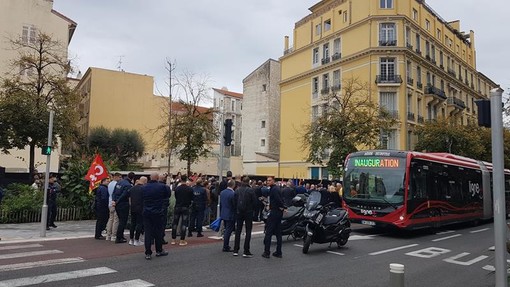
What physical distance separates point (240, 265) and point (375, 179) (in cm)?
739

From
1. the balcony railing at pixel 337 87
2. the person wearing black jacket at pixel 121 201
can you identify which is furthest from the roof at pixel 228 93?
the person wearing black jacket at pixel 121 201

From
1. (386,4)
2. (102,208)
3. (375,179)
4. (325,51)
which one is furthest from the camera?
(325,51)

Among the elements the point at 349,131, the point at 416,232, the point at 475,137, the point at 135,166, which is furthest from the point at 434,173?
the point at 135,166

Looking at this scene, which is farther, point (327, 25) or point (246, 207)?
point (327, 25)

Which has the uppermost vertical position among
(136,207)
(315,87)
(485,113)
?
(315,87)

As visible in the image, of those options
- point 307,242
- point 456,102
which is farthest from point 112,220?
point 456,102

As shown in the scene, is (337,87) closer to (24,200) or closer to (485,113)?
(24,200)

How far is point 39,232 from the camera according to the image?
13.8 metres

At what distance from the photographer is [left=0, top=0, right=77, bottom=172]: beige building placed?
114 feet

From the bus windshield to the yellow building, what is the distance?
21.0 meters

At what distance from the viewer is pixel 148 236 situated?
9844mm

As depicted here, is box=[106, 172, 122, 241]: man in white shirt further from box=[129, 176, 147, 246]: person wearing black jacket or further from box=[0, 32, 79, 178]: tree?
box=[0, 32, 79, 178]: tree

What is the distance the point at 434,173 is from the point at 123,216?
11340mm

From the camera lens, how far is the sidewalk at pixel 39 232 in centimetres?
1259
